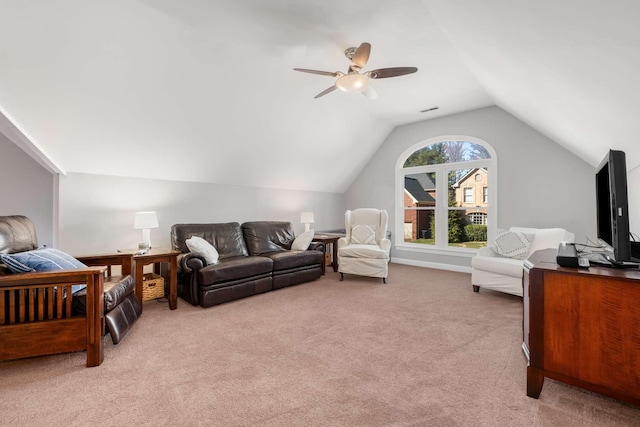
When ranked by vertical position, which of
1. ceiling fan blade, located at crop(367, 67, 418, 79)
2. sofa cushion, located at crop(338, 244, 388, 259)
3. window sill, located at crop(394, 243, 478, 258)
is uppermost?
ceiling fan blade, located at crop(367, 67, 418, 79)

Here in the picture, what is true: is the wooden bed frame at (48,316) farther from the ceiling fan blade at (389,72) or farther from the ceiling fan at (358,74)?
the ceiling fan blade at (389,72)

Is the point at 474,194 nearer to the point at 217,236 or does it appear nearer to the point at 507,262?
the point at 507,262

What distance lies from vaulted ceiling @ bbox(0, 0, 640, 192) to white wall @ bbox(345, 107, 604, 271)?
1.01 feet

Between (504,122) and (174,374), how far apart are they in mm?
5482

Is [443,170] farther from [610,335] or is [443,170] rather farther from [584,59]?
[610,335]

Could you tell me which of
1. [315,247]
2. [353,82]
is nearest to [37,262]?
[353,82]

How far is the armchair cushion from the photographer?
1.95 m

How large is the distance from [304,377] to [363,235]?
3.12 meters

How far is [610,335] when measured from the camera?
4.91 feet

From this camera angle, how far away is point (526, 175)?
4.47 m

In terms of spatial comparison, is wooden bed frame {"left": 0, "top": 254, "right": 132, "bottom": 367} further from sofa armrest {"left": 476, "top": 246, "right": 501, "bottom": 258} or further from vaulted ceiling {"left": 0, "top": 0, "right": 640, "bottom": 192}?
sofa armrest {"left": 476, "top": 246, "right": 501, "bottom": 258}

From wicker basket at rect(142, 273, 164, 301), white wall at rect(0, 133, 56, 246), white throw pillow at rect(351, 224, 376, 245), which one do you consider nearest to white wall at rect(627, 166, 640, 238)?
white throw pillow at rect(351, 224, 376, 245)

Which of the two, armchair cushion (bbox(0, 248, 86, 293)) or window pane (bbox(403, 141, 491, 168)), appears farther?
window pane (bbox(403, 141, 491, 168))

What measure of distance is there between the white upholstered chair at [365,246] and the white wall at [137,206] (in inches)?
59.0
